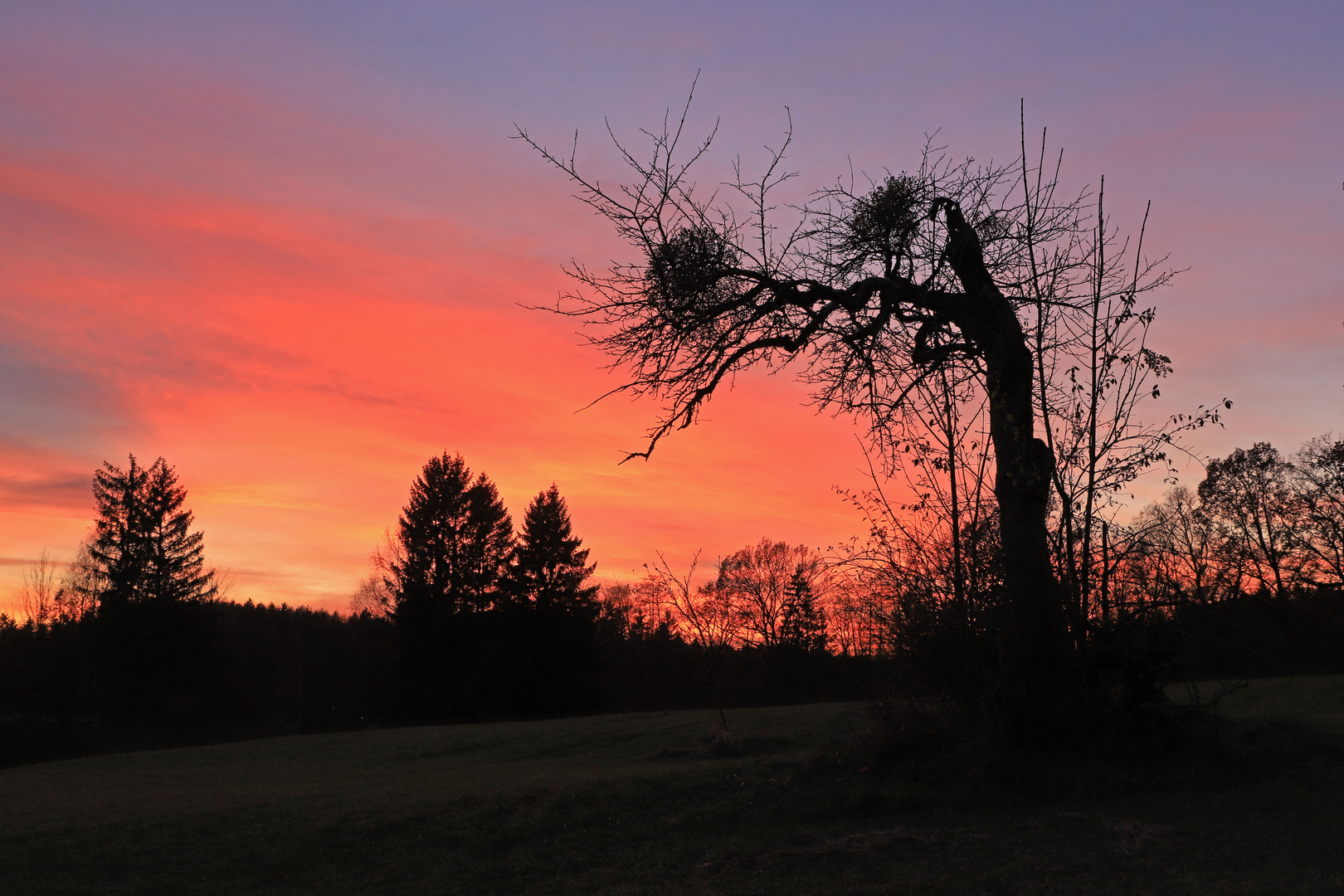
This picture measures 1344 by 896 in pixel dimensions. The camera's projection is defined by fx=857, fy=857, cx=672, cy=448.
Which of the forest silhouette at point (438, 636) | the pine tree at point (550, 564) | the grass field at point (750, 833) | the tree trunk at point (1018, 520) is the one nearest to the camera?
the grass field at point (750, 833)

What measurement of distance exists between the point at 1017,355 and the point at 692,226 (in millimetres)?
3732

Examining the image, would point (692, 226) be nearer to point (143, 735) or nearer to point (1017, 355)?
point (1017, 355)

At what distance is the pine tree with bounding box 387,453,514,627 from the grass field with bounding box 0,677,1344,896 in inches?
1214

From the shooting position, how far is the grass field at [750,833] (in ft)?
19.7

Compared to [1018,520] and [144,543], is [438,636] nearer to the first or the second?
[144,543]

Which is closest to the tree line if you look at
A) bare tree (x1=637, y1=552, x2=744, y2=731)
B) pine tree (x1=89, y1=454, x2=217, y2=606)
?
pine tree (x1=89, y1=454, x2=217, y2=606)

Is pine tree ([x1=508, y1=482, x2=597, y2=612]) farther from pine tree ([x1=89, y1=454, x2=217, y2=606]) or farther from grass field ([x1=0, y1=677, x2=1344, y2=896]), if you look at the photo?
grass field ([x1=0, y1=677, x2=1344, y2=896])

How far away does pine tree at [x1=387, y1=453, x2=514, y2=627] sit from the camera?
144 feet

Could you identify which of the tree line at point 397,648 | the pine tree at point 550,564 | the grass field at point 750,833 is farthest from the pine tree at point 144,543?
the grass field at point 750,833

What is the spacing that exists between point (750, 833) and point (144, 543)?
41012 millimetres

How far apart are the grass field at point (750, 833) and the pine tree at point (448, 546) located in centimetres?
3083

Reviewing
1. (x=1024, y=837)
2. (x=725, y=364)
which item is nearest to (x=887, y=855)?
(x=1024, y=837)

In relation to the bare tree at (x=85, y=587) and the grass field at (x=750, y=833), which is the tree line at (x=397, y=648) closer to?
the bare tree at (x=85, y=587)

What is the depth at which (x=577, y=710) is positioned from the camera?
137 feet
